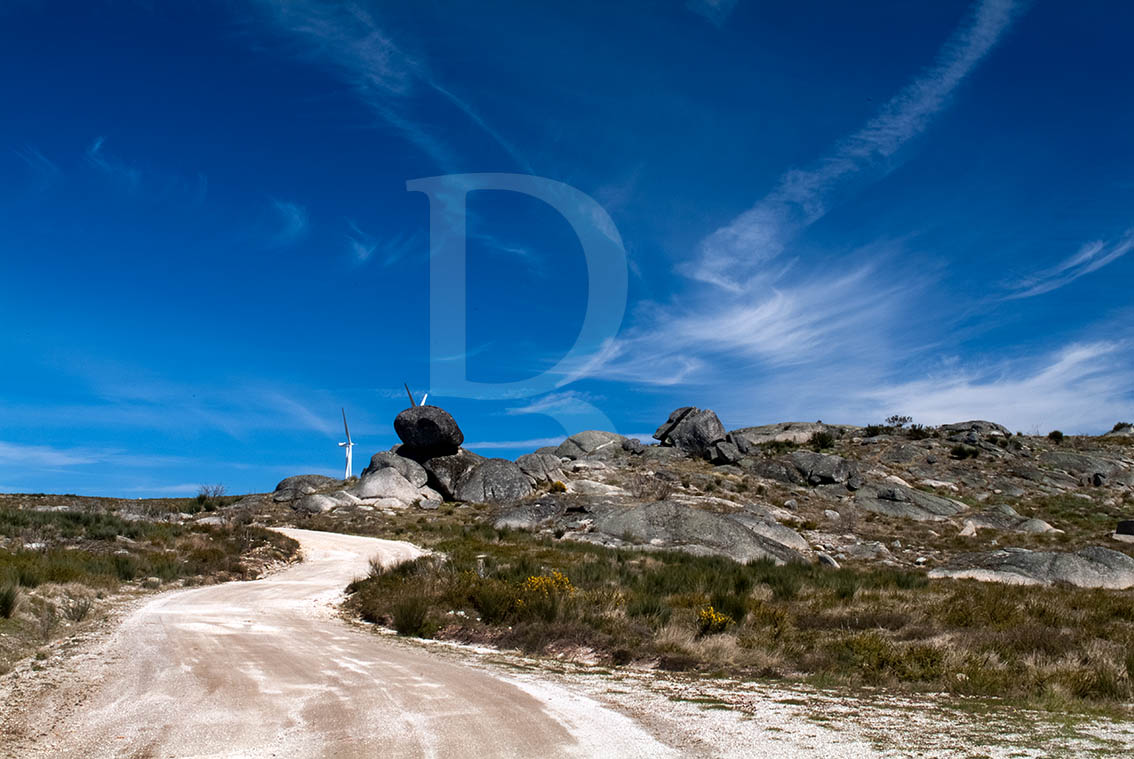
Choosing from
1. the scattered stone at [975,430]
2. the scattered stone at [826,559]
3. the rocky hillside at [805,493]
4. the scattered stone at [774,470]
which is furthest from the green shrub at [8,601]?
the scattered stone at [975,430]

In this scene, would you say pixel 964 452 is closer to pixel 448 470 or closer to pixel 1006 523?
pixel 1006 523

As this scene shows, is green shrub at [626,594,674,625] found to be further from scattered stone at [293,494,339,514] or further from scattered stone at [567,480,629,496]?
scattered stone at [293,494,339,514]

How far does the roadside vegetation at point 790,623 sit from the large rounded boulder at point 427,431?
32.6 meters

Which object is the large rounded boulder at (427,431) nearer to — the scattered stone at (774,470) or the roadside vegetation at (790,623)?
the scattered stone at (774,470)

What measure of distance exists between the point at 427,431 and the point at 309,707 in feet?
163

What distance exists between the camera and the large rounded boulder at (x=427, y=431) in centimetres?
5697

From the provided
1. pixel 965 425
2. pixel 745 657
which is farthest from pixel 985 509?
pixel 745 657

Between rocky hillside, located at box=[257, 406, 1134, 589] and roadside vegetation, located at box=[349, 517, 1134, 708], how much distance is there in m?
10.2

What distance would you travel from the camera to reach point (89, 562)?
72.7 feet

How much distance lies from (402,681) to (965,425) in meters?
88.7

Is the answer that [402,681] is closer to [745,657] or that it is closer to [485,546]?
[745,657]

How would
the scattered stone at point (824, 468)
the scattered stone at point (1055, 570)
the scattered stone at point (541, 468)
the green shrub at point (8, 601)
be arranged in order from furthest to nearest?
the scattered stone at point (824, 468) < the scattered stone at point (541, 468) < the scattered stone at point (1055, 570) < the green shrub at point (8, 601)

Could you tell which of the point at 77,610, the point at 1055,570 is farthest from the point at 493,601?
the point at 1055,570

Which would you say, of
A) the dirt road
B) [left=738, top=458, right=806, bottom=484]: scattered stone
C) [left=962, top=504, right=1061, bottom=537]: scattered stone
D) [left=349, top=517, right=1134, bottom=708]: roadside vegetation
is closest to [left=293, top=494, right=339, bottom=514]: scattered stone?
[left=349, top=517, right=1134, bottom=708]: roadside vegetation
